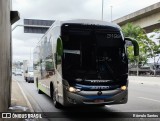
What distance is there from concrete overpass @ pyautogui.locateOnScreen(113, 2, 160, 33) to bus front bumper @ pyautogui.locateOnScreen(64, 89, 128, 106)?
32.4 m

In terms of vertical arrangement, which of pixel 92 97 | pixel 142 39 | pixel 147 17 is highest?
pixel 147 17

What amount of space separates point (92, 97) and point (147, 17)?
37662 mm

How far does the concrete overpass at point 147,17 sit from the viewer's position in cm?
4307

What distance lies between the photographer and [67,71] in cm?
1072

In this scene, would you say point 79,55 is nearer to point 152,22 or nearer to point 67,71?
point 67,71

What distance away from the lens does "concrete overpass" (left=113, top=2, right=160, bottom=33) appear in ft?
141

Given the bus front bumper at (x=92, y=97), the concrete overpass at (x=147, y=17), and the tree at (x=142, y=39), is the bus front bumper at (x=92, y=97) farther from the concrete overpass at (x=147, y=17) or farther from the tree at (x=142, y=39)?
the tree at (x=142, y=39)

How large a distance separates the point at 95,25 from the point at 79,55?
1.22m

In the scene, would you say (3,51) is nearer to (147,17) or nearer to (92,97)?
(92,97)

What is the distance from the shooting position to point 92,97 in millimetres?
10445

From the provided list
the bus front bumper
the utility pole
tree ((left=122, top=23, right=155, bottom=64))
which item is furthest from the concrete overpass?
the utility pole

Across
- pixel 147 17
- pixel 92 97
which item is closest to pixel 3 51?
pixel 92 97

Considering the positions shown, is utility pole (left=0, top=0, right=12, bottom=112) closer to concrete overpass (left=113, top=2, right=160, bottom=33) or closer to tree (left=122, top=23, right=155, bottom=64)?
concrete overpass (left=113, top=2, right=160, bottom=33)

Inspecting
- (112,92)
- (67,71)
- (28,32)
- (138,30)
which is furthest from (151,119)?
(138,30)
